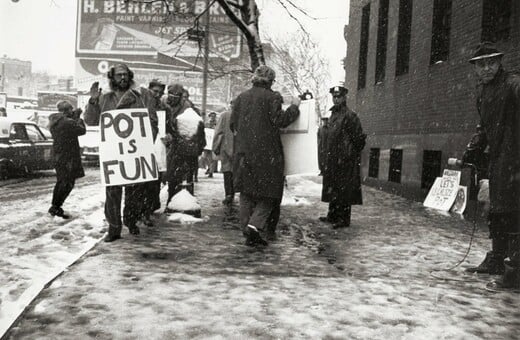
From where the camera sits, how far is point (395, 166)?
14.9 metres

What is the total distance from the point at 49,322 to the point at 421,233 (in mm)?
5541

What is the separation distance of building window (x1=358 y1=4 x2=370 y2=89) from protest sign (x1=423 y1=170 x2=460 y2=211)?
26.1 feet

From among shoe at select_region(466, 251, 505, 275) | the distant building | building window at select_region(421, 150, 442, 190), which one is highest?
the distant building

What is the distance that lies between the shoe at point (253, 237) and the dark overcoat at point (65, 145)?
3237 mm

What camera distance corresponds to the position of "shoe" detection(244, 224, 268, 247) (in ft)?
21.5

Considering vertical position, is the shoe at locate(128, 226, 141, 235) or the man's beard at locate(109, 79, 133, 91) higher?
the man's beard at locate(109, 79, 133, 91)

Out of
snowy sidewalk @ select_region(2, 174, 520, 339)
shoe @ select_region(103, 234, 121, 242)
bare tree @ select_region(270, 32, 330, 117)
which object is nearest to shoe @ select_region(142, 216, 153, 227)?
snowy sidewalk @ select_region(2, 174, 520, 339)

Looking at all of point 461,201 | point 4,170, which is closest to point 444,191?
point 461,201

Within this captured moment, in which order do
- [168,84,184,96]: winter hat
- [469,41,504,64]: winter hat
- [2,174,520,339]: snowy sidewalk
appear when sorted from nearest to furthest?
[2,174,520,339]: snowy sidewalk, [469,41,504,64]: winter hat, [168,84,184,96]: winter hat

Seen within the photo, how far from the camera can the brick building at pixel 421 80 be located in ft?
33.6

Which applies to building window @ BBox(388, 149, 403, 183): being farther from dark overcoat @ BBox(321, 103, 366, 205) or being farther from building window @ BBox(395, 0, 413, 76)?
dark overcoat @ BBox(321, 103, 366, 205)

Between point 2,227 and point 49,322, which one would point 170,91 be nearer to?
point 2,227

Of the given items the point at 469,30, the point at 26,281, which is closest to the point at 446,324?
the point at 26,281

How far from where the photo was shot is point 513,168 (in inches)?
198
